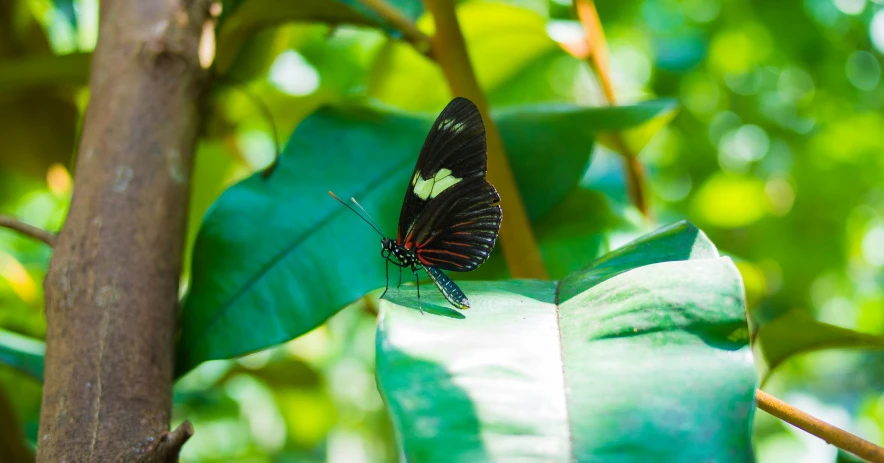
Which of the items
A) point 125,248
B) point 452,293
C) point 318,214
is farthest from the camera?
point 318,214

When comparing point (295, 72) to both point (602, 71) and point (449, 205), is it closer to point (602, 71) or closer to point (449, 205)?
point (602, 71)

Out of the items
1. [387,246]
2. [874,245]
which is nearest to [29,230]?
[387,246]

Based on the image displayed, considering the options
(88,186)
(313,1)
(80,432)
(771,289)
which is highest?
(313,1)

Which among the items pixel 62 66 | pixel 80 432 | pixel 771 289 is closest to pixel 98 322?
pixel 80 432

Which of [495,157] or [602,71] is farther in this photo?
[602,71]

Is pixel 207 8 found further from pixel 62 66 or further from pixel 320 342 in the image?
pixel 320 342
